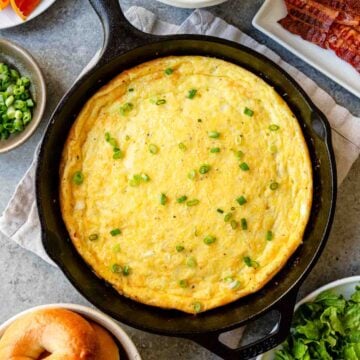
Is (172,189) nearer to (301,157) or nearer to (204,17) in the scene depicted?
(301,157)

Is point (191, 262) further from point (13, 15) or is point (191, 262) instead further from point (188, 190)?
point (13, 15)

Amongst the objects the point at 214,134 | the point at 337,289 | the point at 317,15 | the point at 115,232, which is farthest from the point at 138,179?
the point at 317,15

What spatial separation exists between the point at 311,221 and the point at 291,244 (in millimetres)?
144

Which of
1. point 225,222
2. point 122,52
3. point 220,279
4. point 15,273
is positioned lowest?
point 15,273

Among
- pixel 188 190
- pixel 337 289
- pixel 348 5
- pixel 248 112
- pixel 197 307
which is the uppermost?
pixel 348 5

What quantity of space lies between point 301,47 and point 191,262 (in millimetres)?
1074

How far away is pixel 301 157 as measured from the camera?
267 cm

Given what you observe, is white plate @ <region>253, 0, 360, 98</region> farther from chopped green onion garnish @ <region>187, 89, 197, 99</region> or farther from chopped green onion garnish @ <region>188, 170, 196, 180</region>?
chopped green onion garnish @ <region>188, 170, 196, 180</region>

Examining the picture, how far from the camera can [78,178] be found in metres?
2.66

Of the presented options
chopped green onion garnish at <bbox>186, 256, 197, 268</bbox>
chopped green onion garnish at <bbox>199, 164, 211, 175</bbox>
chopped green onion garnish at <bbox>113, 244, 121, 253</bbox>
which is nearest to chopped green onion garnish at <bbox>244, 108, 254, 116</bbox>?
chopped green onion garnish at <bbox>199, 164, 211, 175</bbox>

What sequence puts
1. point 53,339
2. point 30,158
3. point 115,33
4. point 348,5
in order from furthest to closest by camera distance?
point 30,158 < point 348,5 < point 115,33 < point 53,339

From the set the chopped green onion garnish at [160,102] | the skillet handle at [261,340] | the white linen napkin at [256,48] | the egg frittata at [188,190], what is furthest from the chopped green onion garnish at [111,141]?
the skillet handle at [261,340]

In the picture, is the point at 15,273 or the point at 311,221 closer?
the point at 311,221

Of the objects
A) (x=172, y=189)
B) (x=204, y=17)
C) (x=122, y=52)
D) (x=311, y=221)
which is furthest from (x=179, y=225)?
(x=204, y=17)
